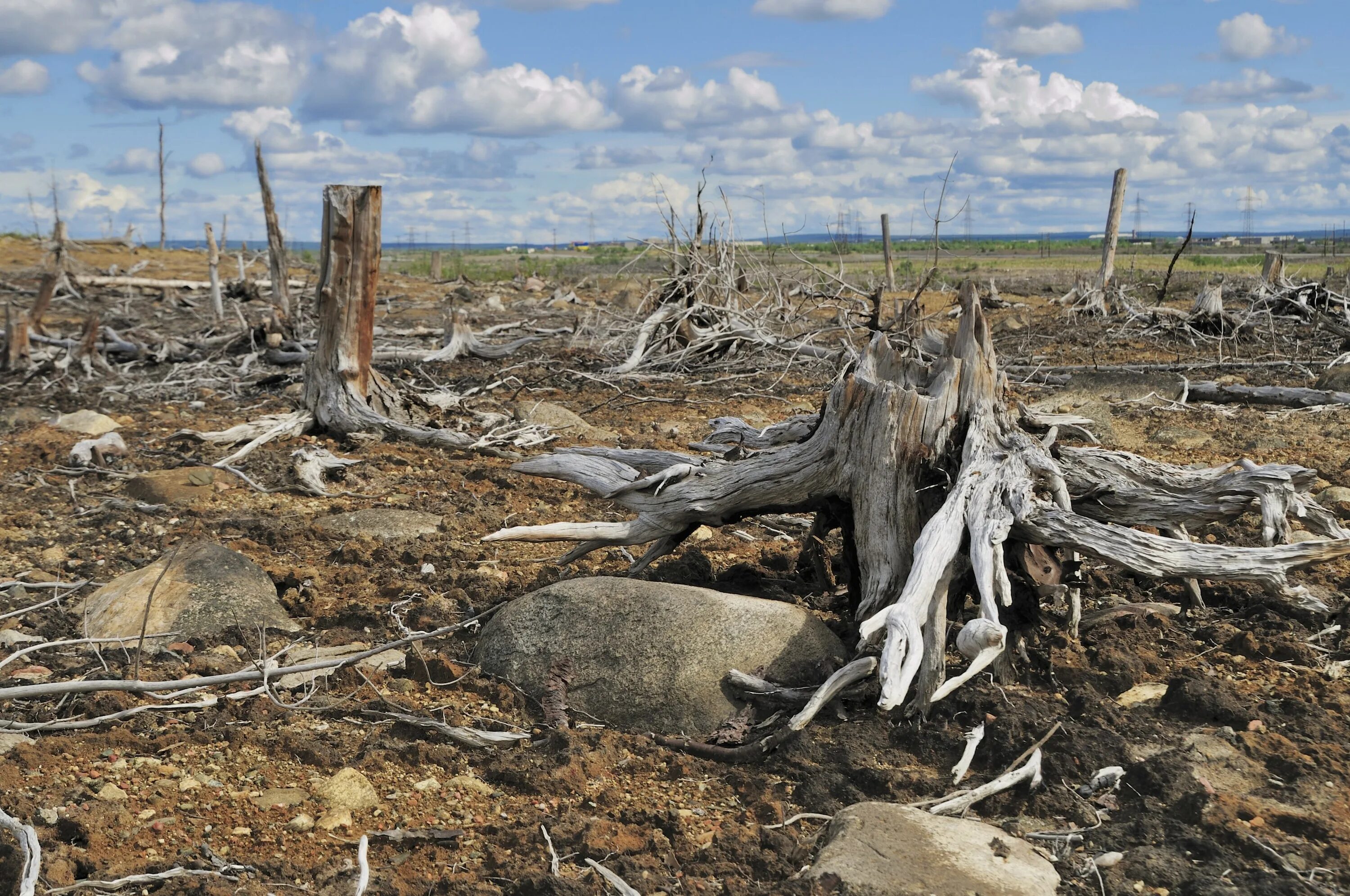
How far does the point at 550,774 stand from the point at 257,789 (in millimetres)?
892

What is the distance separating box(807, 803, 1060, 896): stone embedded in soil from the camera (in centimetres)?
263

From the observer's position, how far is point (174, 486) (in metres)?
6.88

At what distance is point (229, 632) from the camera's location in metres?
4.55

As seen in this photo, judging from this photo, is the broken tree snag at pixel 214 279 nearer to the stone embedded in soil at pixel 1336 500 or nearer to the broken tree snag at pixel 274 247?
the broken tree snag at pixel 274 247

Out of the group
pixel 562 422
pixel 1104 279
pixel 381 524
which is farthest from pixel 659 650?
pixel 1104 279

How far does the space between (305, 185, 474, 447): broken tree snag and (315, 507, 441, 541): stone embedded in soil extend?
1.62m

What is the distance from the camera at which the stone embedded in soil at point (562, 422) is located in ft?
27.1

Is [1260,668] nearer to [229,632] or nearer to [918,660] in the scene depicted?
[918,660]

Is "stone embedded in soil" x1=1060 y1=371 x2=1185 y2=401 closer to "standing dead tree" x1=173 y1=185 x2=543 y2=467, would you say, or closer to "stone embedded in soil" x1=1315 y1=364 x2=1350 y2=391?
"stone embedded in soil" x1=1315 y1=364 x2=1350 y2=391

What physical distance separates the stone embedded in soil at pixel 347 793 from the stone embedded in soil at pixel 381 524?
2602mm

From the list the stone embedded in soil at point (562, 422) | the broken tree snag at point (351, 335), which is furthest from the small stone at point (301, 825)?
the stone embedded in soil at point (562, 422)

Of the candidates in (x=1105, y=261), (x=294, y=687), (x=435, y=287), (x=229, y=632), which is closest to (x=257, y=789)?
(x=294, y=687)

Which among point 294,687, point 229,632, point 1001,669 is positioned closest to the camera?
point 1001,669

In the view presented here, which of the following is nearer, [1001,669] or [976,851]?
[976,851]
